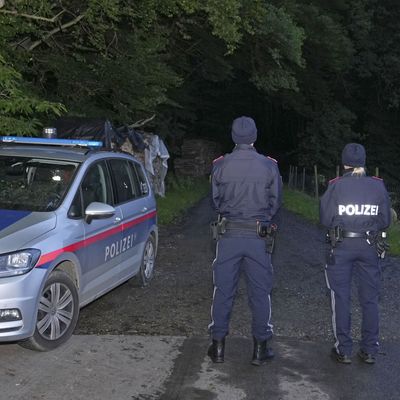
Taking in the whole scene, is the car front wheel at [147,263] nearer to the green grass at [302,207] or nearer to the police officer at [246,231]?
the police officer at [246,231]

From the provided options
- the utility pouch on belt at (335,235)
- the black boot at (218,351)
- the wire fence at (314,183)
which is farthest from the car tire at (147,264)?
the wire fence at (314,183)

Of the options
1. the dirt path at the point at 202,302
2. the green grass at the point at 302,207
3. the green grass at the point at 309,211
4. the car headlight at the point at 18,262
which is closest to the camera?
the car headlight at the point at 18,262

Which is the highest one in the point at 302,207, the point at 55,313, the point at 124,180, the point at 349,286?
the point at 124,180

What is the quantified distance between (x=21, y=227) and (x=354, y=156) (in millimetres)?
2798

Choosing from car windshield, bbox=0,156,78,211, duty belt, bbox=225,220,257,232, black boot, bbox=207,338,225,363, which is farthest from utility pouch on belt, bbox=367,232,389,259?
car windshield, bbox=0,156,78,211

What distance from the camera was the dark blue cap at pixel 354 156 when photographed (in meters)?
5.23

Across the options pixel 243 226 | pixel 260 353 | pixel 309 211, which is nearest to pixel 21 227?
pixel 243 226

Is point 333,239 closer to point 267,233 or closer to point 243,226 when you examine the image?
point 267,233

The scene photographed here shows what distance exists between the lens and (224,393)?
452 centimetres

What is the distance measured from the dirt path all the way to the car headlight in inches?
48.1

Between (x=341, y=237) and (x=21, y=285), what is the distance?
255 cm

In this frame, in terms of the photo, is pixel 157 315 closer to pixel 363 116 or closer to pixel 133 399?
pixel 133 399

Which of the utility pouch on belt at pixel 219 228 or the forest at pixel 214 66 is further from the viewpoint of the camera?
the forest at pixel 214 66

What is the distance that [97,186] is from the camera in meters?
6.50
